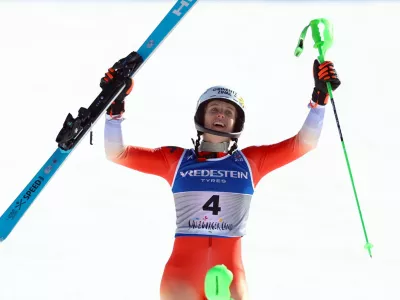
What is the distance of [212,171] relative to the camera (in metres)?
4.45

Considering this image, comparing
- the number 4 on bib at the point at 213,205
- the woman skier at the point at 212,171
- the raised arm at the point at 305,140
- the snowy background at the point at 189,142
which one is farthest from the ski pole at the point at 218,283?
the snowy background at the point at 189,142

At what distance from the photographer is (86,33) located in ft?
24.3

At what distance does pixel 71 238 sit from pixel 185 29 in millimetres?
2566

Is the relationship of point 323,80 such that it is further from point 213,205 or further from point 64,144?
point 64,144

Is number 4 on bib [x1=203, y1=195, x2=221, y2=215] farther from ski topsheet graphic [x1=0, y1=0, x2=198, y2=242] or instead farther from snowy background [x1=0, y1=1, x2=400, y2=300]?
snowy background [x1=0, y1=1, x2=400, y2=300]

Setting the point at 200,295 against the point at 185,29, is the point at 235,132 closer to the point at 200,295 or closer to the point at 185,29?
the point at 200,295

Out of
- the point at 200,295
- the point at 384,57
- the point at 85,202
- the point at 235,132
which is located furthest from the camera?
the point at 384,57

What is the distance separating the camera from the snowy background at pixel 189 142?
537 cm

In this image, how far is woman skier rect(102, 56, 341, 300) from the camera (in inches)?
167

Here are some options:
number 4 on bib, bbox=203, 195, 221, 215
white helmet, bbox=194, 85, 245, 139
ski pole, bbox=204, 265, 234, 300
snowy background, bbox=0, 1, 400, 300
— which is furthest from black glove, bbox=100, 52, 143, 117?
snowy background, bbox=0, 1, 400, 300

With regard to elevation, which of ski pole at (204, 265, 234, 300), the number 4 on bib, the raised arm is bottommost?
ski pole at (204, 265, 234, 300)

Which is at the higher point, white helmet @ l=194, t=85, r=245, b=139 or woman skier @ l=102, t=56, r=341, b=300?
white helmet @ l=194, t=85, r=245, b=139

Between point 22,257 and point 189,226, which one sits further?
point 22,257

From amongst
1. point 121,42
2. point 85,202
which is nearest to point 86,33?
point 121,42
